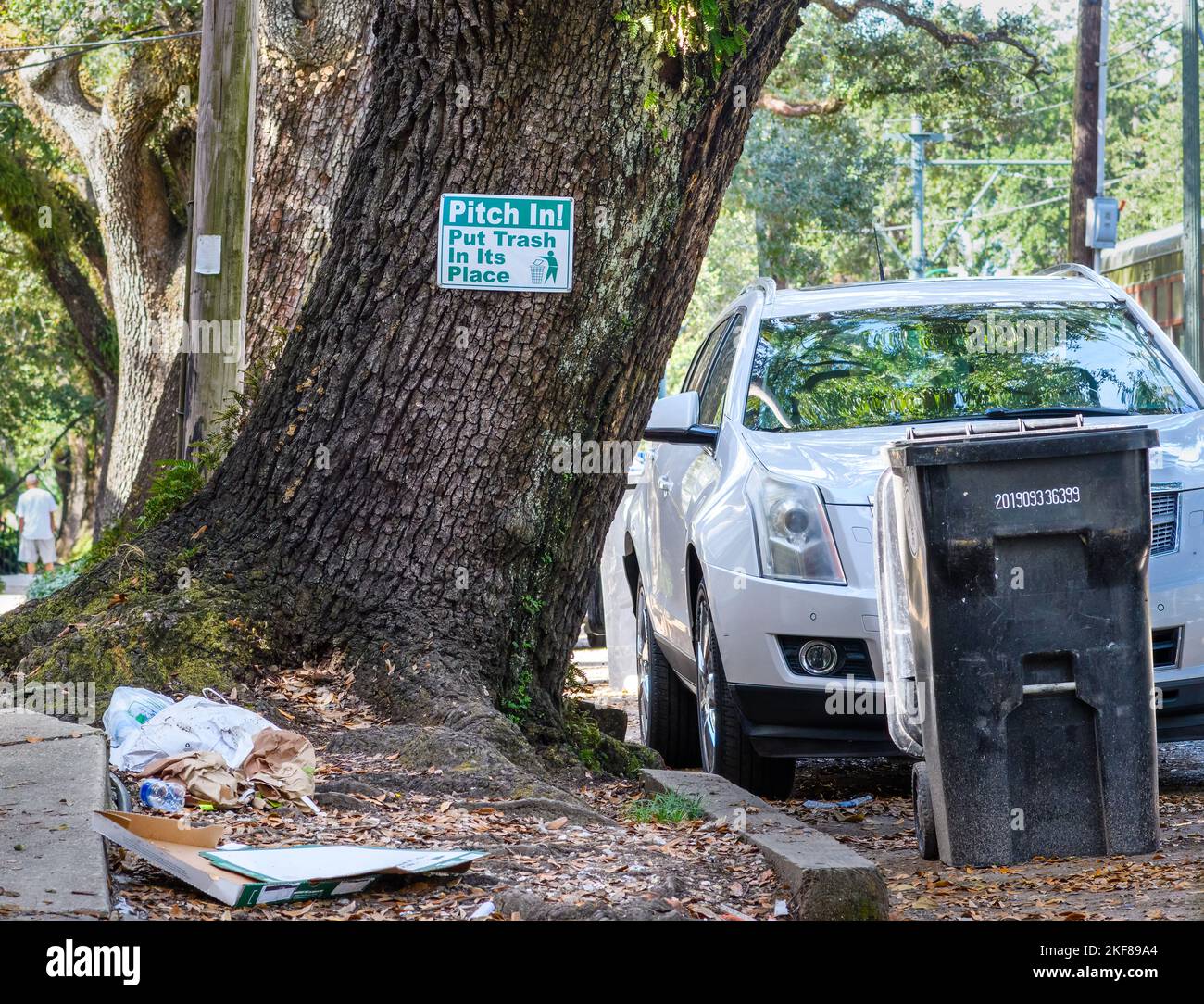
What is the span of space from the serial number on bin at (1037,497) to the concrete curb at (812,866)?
44.4 inches

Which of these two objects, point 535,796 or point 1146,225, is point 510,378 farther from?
point 1146,225

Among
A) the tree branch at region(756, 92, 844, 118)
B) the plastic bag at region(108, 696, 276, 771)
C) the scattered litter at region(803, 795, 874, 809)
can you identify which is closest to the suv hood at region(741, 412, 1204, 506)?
the scattered litter at region(803, 795, 874, 809)

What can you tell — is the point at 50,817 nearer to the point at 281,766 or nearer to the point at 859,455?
the point at 281,766

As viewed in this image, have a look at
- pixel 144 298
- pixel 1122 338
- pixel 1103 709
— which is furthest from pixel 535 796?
pixel 144 298

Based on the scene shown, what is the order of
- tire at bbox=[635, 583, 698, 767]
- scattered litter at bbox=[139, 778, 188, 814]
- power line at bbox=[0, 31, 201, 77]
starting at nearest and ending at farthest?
1. scattered litter at bbox=[139, 778, 188, 814]
2. tire at bbox=[635, 583, 698, 767]
3. power line at bbox=[0, 31, 201, 77]

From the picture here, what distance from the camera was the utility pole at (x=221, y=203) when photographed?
8.85m

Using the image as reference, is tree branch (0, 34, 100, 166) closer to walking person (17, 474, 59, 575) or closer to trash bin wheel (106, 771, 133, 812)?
walking person (17, 474, 59, 575)

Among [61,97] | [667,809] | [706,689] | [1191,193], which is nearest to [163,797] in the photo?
[667,809]

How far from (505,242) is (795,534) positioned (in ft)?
5.05

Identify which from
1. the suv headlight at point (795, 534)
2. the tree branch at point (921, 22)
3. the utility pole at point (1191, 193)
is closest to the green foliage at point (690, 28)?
the suv headlight at point (795, 534)

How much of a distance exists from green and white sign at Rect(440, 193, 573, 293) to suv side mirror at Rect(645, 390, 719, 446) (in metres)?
0.84

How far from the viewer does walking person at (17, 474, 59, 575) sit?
26.4m

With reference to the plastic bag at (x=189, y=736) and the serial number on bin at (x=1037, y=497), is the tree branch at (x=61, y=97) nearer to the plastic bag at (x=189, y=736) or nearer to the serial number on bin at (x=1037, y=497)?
the plastic bag at (x=189, y=736)

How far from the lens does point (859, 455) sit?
19.2 feet
